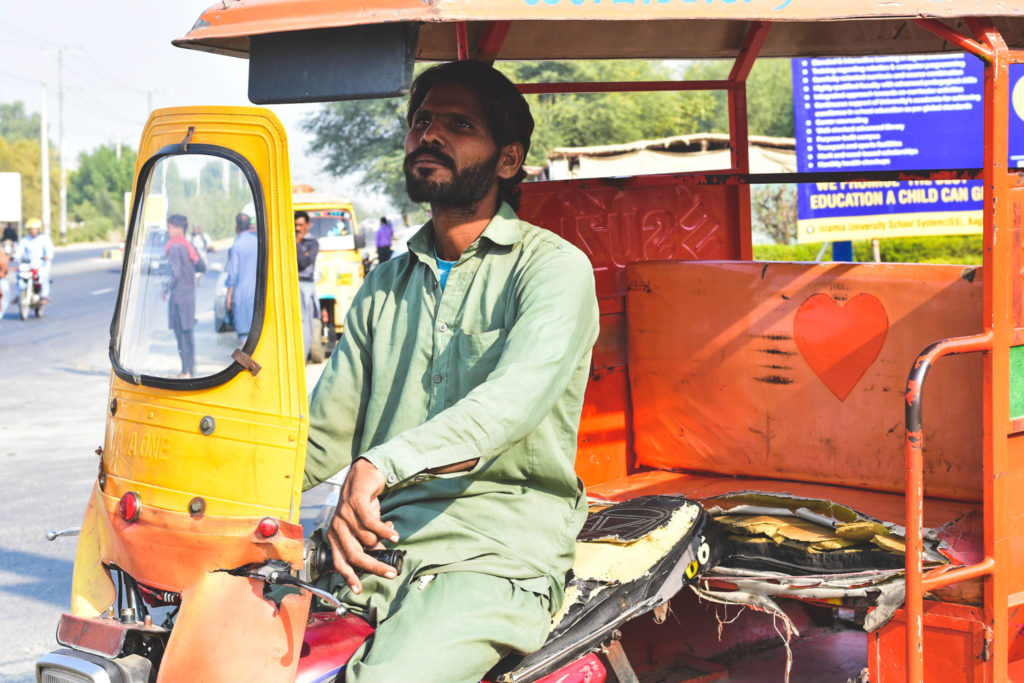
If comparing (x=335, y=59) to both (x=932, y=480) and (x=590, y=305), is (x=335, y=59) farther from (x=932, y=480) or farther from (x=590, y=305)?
(x=932, y=480)

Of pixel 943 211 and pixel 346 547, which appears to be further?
pixel 943 211

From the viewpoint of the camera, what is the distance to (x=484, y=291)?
2.58 metres

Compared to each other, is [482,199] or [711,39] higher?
[711,39]

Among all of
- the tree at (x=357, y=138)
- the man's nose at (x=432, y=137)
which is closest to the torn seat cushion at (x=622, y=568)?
the man's nose at (x=432, y=137)

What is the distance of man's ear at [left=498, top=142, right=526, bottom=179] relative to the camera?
2.72m

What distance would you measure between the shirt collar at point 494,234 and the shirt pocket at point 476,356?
234mm

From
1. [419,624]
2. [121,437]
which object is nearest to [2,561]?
[121,437]

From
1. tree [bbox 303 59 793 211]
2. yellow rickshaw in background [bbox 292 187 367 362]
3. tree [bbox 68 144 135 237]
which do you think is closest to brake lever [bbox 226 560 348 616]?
yellow rickshaw in background [bbox 292 187 367 362]

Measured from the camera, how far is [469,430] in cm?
209

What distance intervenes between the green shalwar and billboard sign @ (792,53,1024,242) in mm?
8525

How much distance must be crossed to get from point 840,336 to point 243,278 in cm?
219

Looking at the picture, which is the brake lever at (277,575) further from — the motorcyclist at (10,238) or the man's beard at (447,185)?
the motorcyclist at (10,238)

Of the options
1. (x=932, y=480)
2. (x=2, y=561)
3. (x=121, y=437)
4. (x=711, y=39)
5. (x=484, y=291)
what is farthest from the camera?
(x=2, y=561)

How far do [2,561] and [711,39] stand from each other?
14.5ft
